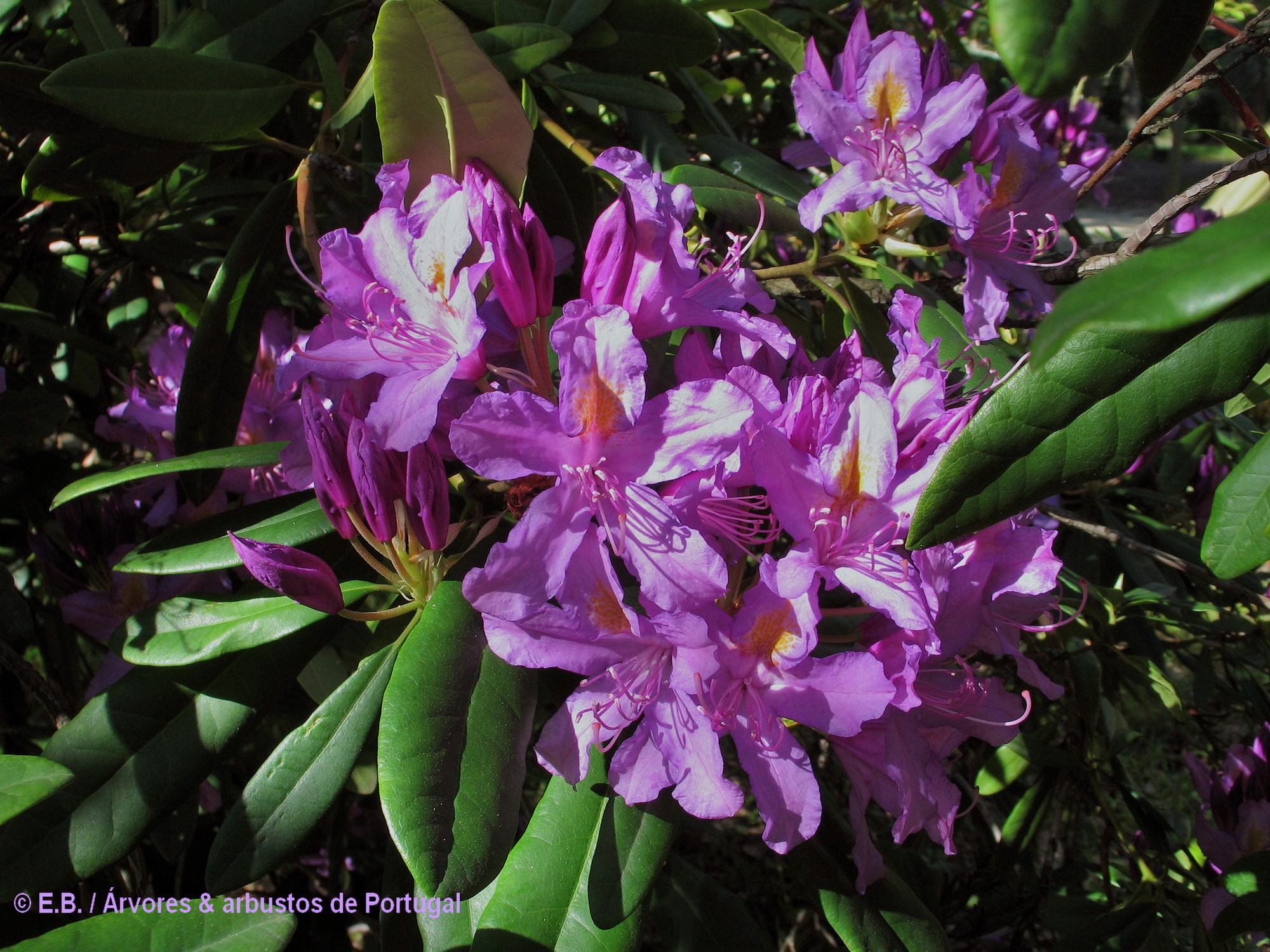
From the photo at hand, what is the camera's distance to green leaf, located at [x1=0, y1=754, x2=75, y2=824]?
0.66 m

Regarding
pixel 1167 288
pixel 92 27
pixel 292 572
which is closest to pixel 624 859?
pixel 292 572

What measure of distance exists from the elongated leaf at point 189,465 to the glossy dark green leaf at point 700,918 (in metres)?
0.87

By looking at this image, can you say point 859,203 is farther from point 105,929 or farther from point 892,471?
point 105,929

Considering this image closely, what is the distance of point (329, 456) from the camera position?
0.85 m

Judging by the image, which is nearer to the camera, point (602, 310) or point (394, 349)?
point (602, 310)

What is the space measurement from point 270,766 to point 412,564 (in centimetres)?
26

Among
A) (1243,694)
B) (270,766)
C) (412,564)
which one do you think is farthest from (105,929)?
(1243,694)

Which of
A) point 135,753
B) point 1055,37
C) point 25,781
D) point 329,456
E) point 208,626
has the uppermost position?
point 1055,37

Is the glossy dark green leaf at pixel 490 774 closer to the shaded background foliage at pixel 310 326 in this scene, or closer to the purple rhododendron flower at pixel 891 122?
the shaded background foliage at pixel 310 326

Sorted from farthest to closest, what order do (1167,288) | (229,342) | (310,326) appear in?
(310,326) < (229,342) < (1167,288)

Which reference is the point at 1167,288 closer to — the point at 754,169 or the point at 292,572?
the point at 292,572

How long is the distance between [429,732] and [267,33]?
105cm

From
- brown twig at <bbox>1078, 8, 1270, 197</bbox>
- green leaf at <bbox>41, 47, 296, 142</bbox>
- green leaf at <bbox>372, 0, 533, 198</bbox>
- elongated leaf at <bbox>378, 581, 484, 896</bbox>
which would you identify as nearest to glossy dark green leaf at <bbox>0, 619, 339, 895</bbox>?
elongated leaf at <bbox>378, 581, 484, 896</bbox>

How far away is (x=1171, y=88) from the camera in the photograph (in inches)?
43.4
